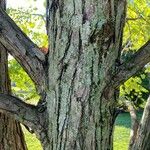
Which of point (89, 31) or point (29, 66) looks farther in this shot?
point (29, 66)

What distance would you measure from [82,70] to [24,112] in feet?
1.17

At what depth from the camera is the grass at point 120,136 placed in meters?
15.1

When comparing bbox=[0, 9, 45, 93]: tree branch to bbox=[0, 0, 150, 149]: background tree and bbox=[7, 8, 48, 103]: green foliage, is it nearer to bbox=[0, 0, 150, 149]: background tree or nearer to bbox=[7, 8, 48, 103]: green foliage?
bbox=[0, 0, 150, 149]: background tree

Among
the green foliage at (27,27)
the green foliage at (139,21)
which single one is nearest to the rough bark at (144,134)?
the green foliage at (139,21)

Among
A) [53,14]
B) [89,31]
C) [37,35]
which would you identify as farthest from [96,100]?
[37,35]

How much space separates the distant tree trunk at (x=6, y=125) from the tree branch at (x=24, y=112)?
1138 millimetres

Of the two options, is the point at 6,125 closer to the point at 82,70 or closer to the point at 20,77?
the point at 82,70

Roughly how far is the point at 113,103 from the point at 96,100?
100 millimetres

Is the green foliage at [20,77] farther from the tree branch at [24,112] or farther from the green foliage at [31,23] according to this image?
the tree branch at [24,112]

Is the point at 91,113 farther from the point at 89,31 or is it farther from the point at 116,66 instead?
the point at 89,31

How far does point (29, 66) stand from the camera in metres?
1.89

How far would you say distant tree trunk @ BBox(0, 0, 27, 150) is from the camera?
3051 millimetres

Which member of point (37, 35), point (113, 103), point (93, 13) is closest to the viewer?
point (93, 13)

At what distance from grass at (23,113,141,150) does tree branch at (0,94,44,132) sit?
511 inches
